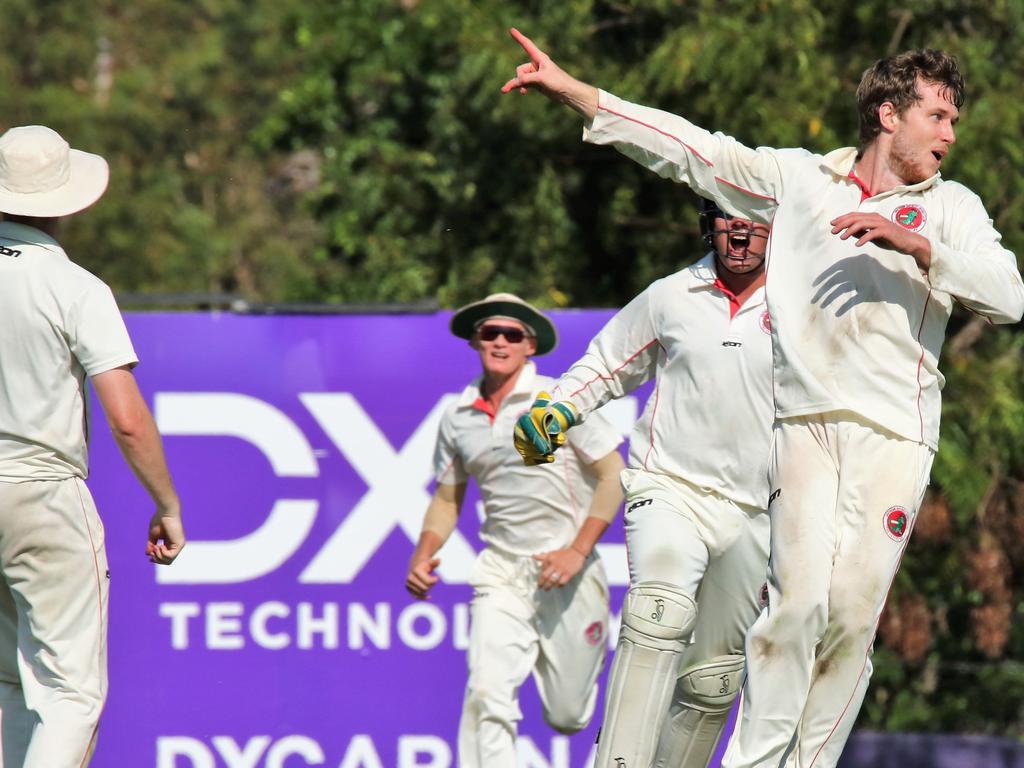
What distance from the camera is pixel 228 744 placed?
788 centimetres

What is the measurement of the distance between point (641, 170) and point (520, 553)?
4918 mm

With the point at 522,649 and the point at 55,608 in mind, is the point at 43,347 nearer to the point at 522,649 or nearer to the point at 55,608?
the point at 55,608

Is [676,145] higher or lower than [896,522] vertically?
higher

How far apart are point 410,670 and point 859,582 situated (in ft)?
12.2

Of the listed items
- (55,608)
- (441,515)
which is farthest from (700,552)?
(55,608)

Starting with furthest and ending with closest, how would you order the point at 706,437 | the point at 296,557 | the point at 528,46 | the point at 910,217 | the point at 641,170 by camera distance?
1. the point at 641,170
2. the point at 296,557
3. the point at 706,437
4. the point at 528,46
5. the point at 910,217

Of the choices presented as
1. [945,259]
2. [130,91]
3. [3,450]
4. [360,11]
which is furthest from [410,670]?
[130,91]

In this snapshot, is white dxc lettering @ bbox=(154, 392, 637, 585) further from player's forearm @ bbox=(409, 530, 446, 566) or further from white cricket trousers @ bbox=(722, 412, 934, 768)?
white cricket trousers @ bbox=(722, 412, 934, 768)

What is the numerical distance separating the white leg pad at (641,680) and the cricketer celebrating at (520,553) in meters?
1.46

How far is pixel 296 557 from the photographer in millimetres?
7973

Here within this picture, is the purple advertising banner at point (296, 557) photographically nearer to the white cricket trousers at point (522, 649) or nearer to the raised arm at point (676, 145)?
the white cricket trousers at point (522, 649)

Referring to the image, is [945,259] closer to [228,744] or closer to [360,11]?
[228,744]

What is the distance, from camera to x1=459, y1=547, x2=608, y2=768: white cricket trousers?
6.88m

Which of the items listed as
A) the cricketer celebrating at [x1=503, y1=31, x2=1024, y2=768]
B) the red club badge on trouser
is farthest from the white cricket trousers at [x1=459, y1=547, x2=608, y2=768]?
the cricketer celebrating at [x1=503, y1=31, x2=1024, y2=768]
